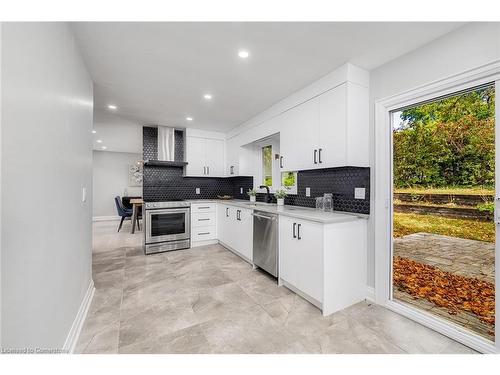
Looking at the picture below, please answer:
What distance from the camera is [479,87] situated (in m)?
1.63

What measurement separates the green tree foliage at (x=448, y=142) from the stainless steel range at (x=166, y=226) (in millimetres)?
3367

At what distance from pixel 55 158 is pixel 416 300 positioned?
3.31 m

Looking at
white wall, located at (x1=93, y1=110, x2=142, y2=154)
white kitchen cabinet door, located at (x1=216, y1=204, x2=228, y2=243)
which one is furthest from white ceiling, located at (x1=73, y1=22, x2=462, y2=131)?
white kitchen cabinet door, located at (x1=216, y1=204, x2=228, y2=243)

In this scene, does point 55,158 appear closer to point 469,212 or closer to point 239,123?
point 239,123

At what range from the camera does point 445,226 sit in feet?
10.3

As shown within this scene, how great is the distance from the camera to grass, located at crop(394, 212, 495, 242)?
2.76m

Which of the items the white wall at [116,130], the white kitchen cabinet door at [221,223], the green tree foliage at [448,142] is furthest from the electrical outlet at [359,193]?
the white wall at [116,130]

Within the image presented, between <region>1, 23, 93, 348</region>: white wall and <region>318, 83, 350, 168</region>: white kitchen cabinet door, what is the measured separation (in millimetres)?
2296

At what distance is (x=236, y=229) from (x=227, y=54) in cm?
254

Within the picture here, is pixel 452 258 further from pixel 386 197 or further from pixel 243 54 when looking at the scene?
pixel 243 54

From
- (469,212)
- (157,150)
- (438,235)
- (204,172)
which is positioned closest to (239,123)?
(204,172)

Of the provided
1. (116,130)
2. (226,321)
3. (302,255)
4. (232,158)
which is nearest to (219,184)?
(232,158)

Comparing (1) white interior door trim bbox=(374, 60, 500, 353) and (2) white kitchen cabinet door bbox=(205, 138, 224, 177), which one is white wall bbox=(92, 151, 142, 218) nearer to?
(2) white kitchen cabinet door bbox=(205, 138, 224, 177)

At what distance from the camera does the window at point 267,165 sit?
4.14 m
